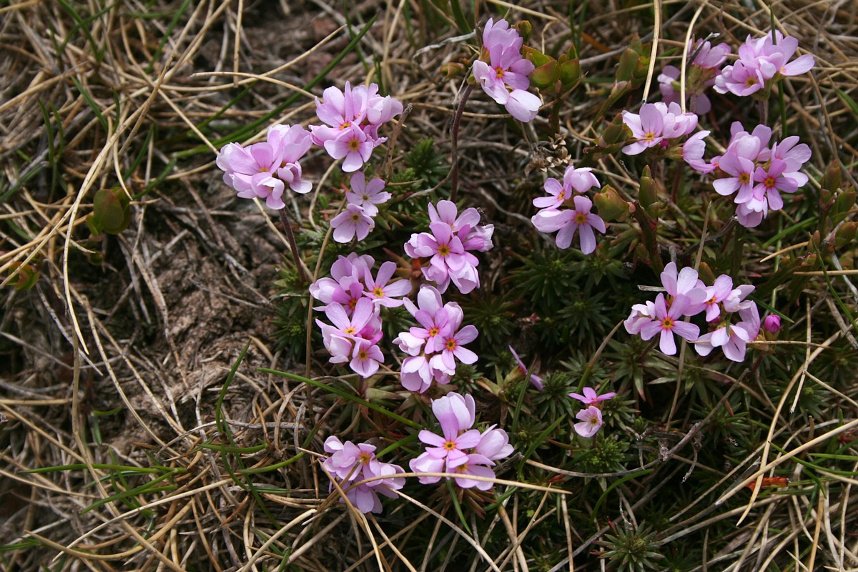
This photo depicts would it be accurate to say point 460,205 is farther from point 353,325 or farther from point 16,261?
point 16,261

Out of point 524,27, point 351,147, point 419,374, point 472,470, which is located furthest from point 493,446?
point 524,27

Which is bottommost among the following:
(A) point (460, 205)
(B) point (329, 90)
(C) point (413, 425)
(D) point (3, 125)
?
(C) point (413, 425)

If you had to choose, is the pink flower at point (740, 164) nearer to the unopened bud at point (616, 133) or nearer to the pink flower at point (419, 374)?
the unopened bud at point (616, 133)

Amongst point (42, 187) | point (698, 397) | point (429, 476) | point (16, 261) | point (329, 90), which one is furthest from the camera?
point (42, 187)

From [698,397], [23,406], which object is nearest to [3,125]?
[23,406]

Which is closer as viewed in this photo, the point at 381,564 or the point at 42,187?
the point at 381,564

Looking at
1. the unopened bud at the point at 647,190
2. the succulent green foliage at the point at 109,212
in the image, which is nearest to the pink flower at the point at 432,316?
the unopened bud at the point at 647,190
